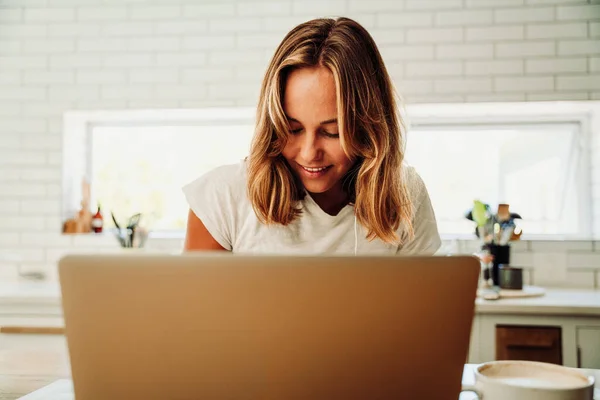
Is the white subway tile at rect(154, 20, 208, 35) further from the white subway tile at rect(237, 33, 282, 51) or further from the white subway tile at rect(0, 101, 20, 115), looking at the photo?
the white subway tile at rect(0, 101, 20, 115)

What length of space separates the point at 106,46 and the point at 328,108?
81.2 inches

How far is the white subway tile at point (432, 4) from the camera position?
252 centimetres

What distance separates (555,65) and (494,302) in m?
1.18

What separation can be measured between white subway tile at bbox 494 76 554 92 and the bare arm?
179 centimetres

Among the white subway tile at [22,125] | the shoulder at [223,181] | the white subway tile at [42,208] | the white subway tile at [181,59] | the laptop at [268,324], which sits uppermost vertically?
the white subway tile at [181,59]

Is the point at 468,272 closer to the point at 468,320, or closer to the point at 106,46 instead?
the point at 468,320

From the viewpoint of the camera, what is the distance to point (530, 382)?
2.12ft

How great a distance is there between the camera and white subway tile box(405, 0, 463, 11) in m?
2.52

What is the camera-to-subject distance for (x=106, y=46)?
2.72m

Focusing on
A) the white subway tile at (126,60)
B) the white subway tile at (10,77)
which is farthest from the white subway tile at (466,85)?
the white subway tile at (10,77)

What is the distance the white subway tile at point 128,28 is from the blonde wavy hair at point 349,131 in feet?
5.83

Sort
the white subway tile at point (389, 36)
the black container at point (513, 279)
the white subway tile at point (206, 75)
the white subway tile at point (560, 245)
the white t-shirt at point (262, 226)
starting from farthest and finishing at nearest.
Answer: the white subway tile at point (206, 75), the white subway tile at point (389, 36), the white subway tile at point (560, 245), the black container at point (513, 279), the white t-shirt at point (262, 226)

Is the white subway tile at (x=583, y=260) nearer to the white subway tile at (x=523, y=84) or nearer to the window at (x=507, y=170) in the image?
the window at (x=507, y=170)

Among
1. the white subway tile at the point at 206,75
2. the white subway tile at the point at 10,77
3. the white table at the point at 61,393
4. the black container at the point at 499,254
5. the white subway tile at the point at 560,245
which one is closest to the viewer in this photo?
the white table at the point at 61,393
